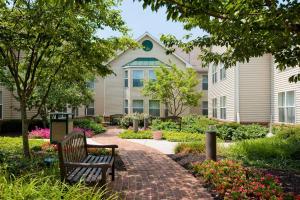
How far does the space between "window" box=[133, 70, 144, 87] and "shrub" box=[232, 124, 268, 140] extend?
17591mm

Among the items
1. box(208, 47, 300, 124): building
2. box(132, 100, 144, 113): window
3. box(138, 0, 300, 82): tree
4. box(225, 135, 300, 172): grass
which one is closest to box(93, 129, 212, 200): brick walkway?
box(225, 135, 300, 172): grass

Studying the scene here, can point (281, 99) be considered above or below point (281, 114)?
above

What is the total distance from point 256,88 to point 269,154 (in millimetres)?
11718

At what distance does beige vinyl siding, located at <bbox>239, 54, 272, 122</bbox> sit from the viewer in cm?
2253

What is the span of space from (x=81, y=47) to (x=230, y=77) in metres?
16.2

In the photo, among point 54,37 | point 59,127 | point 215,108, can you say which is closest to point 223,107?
→ point 215,108

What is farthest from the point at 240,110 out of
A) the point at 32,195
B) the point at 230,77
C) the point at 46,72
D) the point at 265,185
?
the point at 32,195

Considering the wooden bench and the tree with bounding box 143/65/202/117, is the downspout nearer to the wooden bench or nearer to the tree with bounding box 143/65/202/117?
the tree with bounding box 143/65/202/117

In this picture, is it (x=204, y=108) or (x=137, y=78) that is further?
(x=204, y=108)

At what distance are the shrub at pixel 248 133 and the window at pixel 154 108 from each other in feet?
53.9

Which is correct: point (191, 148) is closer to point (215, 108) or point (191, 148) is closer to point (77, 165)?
point (77, 165)

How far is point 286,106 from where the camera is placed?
19844 mm

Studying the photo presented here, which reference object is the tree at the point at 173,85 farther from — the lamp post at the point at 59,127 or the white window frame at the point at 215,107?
the lamp post at the point at 59,127

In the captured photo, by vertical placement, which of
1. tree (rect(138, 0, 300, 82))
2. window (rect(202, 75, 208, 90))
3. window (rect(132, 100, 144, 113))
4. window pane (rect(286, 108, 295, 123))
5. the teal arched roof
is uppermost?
the teal arched roof
